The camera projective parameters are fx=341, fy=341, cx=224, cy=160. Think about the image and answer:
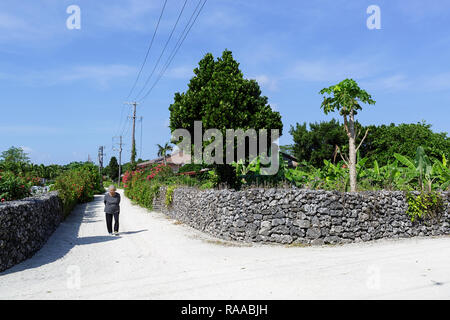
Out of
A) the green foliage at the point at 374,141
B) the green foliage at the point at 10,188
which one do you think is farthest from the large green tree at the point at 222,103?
the green foliage at the point at 374,141

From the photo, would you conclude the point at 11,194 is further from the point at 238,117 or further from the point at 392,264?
the point at 392,264

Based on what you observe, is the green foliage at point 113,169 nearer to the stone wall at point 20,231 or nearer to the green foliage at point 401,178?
the green foliage at point 401,178

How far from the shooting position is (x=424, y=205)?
10188mm

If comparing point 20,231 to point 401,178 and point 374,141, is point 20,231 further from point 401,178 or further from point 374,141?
point 374,141

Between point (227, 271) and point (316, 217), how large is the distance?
140 inches

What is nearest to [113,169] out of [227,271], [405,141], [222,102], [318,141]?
[318,141]

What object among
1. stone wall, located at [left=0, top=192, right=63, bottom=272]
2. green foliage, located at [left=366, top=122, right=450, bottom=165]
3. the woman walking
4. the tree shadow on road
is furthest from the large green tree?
green foliage, located at [left=366, top=122, right=450, bottom=165]

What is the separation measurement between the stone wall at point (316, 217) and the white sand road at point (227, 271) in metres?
0.37

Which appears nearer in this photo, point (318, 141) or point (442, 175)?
point (442, 175)

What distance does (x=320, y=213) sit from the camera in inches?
360

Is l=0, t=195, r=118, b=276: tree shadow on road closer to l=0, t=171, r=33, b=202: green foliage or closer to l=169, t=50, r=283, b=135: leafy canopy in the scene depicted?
l=0, t=171, r=33, b=202: green foliage

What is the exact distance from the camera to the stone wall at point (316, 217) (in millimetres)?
9141

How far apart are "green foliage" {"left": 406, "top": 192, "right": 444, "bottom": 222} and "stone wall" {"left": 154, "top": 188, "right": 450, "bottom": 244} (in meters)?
0.15
